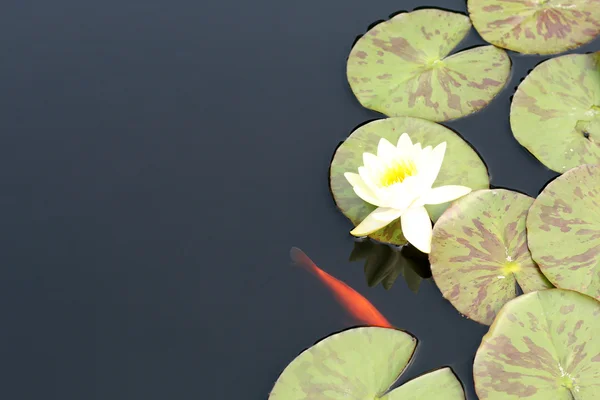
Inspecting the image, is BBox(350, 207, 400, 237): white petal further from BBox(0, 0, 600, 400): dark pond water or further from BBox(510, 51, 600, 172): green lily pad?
BBox(510, 51, 600, 172): green lily pad

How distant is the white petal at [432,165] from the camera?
2.17m

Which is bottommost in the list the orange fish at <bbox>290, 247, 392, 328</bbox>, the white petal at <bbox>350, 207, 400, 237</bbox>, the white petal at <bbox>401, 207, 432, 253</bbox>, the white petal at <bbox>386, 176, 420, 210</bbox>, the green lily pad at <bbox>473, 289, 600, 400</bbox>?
the green lily pad at <bbox>473, 289, 600, 400</bbox>

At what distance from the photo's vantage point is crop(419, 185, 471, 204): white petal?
2150 millimetres

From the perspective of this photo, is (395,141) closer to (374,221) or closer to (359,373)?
(374,221)

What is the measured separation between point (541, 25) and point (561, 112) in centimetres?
51

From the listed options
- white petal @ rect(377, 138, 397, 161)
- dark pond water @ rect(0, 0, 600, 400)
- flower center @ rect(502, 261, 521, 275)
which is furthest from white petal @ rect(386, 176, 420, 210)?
flower center @ rect(502, 261, 521, 275)

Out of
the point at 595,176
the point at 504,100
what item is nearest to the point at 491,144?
the point at 504,100

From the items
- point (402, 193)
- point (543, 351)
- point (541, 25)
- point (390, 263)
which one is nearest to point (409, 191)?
point (402, 193)

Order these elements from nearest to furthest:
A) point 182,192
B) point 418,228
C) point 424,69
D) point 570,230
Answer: point 570,230, point 418,228, point 182,192, point 424,69

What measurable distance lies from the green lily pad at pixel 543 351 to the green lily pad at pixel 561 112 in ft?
2.09

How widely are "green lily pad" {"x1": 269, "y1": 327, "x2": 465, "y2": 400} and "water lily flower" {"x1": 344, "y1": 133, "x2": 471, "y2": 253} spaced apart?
0.39 metres

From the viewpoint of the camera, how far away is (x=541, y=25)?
2.66m

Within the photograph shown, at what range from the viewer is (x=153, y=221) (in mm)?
2412

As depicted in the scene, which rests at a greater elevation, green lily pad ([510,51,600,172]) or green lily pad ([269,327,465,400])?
green lily pad ([510,51,600,172])
